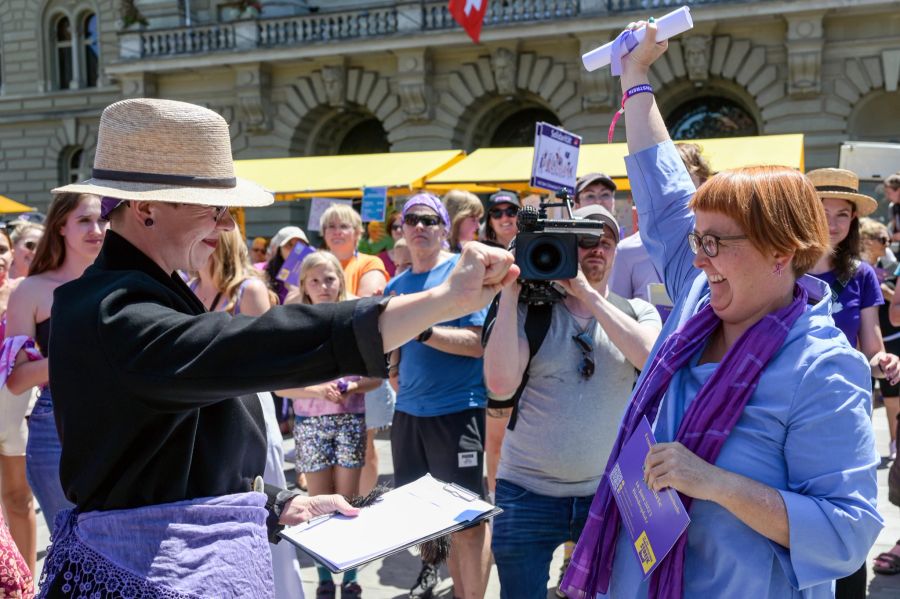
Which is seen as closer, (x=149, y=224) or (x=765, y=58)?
(x=149, y=224)

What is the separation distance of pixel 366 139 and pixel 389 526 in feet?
70.7

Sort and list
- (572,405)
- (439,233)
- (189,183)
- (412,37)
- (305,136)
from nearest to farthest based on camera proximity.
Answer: (189,183), (572,405), (439,233), (412,37), (305,136)

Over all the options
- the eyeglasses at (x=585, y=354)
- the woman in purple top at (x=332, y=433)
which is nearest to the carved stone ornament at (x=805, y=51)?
the woman in purple top at (x=332, y=433)

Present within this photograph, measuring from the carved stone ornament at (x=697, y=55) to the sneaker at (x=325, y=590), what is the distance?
51.4 feet

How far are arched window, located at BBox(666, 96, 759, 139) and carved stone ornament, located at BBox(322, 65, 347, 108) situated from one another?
7.20 meters

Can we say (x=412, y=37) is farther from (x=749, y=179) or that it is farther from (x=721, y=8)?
(x=749, y=179)

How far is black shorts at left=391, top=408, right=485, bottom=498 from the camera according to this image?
170 inches

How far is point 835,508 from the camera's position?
1.80 m

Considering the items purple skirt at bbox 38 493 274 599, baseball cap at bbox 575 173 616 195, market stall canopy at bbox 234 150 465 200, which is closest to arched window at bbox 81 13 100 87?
market stall canopy at bbox 234 150 465 200

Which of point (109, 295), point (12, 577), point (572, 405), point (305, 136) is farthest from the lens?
point (305, 136)

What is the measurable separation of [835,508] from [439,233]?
10.3 feet

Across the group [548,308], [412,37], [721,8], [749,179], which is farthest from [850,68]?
[749,179]

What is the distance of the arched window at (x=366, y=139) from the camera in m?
22.8

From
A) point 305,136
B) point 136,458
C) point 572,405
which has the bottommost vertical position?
point 572,405
